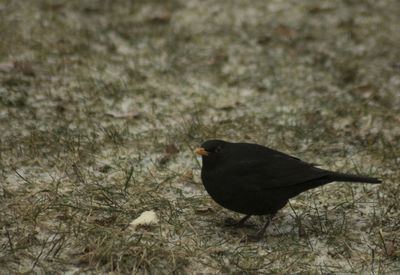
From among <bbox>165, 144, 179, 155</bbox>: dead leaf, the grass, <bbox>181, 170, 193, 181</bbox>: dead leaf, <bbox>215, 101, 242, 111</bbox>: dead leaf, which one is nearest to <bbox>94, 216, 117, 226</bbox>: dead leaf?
the grass

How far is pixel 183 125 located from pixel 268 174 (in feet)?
6.07

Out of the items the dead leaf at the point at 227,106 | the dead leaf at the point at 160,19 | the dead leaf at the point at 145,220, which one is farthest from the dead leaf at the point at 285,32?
the dead leaf at the point at 145,220

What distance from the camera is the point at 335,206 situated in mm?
3979

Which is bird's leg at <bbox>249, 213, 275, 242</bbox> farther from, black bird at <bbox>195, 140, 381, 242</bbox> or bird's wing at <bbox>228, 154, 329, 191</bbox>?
bird's wing at <bbox>228, 154, 329, 191</bbox>

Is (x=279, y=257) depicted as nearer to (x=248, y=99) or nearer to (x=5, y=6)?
(x=248, y=99)

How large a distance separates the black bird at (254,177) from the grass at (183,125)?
0.91 feet

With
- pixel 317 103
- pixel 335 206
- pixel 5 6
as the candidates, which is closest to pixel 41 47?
pixel 5 6

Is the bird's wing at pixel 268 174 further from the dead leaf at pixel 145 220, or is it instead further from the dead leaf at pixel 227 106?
the dead leaf at pixel 227 106

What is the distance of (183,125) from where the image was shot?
5.23 metres

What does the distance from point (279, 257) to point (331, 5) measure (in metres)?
6.21

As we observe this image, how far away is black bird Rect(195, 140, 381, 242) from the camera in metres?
3.45

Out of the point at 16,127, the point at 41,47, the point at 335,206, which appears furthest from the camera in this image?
the point at 41,47

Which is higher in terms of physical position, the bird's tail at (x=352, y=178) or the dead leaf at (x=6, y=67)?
the bird's tail at (x=352, y=178)

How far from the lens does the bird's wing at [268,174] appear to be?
347cm
